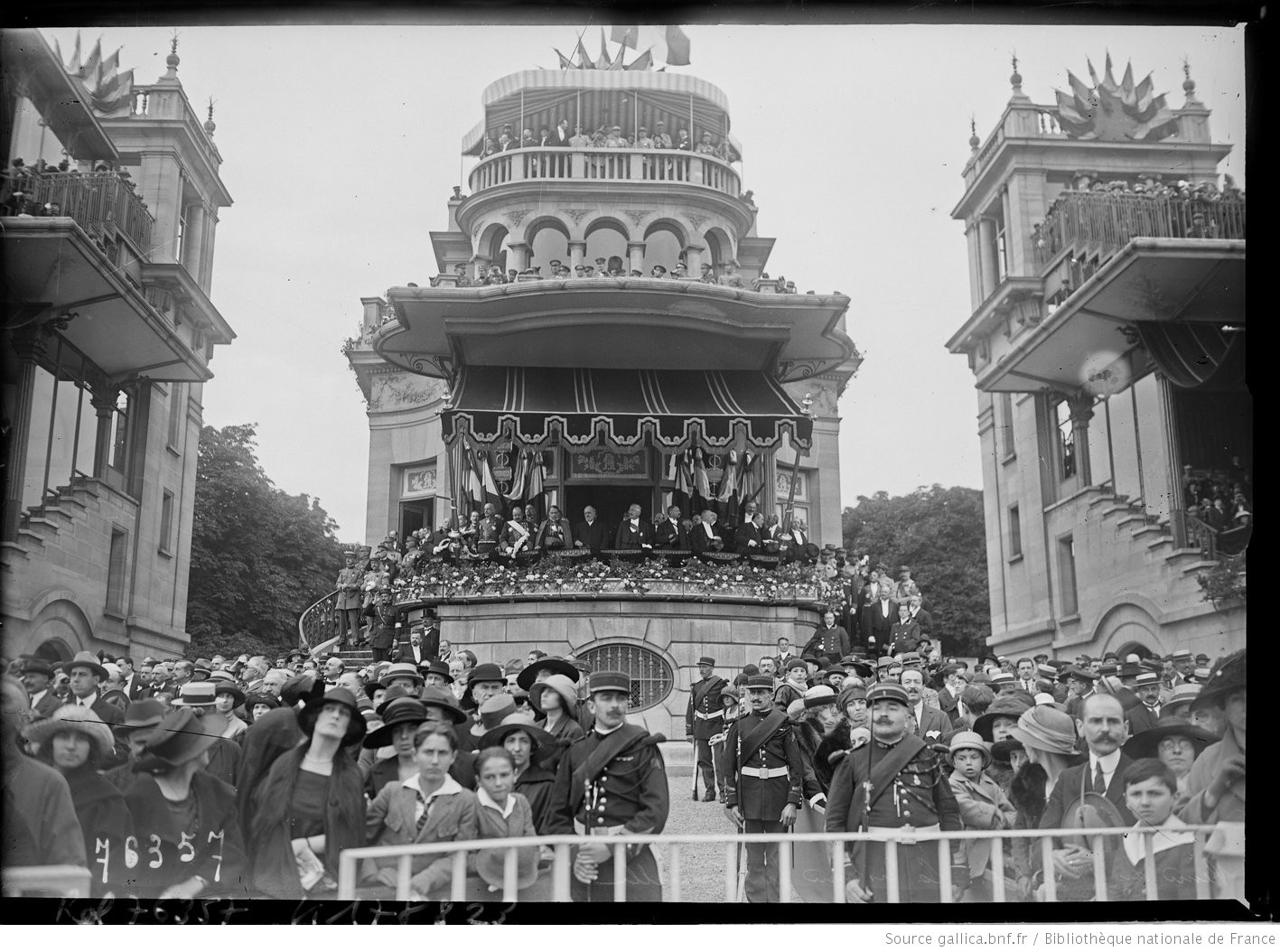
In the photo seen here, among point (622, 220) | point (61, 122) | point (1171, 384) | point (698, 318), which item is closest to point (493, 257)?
point (622, 220)

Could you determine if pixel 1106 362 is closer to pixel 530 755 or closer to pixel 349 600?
pixel 530 755

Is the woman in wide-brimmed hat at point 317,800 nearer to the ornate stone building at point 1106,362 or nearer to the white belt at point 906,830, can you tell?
the white belt at point 906,830

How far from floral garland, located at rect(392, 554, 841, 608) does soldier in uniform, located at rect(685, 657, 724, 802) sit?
2.94 meters

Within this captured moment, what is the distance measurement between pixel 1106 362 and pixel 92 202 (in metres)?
10.7

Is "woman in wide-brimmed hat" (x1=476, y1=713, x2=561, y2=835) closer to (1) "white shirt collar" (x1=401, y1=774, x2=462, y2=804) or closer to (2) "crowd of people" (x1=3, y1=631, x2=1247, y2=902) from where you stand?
(2) "crowd of people" (x1=3, y1=631, x2=1247, y2=902)

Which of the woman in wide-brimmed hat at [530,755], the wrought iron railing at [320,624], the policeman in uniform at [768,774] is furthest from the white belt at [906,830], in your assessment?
the wrought iron railing at [320,624]

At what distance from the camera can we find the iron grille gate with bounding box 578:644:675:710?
1577 centimetres

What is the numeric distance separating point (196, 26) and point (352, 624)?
9060 millimetres

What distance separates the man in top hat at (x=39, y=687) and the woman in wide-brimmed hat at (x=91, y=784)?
1.19 feet

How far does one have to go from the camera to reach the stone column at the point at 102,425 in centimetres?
1101

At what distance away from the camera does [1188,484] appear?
1067 centimetres

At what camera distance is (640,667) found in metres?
15.9

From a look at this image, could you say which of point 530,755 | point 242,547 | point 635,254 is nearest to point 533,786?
point 530,755

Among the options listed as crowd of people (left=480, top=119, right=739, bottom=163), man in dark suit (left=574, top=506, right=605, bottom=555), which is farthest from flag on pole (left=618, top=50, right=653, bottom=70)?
man in dark suit (left=574, top=506, right=605, bottom=555)
